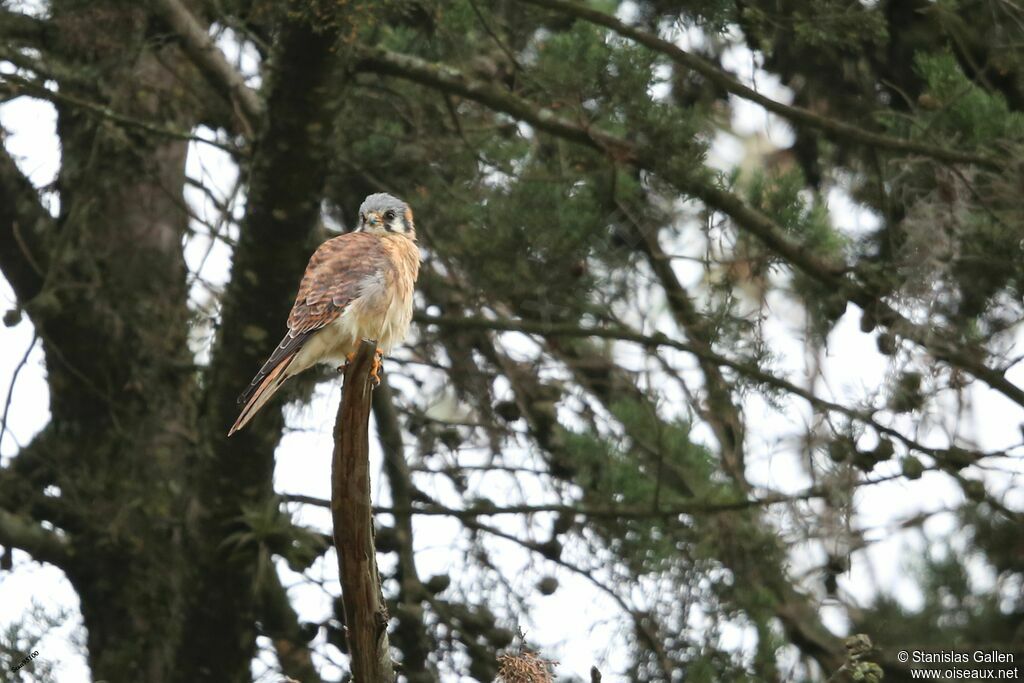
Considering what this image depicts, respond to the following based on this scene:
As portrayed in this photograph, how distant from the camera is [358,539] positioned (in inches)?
113

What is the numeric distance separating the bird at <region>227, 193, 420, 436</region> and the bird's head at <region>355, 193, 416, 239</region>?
78mm

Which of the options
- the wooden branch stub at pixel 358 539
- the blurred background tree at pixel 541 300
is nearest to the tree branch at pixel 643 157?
the blurred background tree at pixel 541 300

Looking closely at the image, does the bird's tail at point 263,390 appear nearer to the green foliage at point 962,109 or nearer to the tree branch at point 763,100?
the tree branch at point 763,100

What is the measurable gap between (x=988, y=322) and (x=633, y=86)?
49.3 inches

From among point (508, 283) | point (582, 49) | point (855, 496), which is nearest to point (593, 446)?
point (508, 283)

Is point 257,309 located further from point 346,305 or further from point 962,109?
point 962,109

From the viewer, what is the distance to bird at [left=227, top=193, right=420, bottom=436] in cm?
392

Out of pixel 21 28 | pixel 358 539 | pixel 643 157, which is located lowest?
pixel 358 539

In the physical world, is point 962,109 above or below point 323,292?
above

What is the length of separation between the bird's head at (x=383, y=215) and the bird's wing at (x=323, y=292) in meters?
0.23

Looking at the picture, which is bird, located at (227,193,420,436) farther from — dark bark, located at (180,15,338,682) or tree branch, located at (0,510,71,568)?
tree branch, located at (0,510,71,568)

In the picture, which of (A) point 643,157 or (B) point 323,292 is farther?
(A) point 643,157

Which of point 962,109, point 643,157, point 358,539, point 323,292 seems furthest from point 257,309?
point 962,109

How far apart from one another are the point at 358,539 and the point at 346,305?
1254mm
